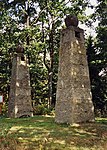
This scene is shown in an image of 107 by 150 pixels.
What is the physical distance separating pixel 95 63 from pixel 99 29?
329 centimetres

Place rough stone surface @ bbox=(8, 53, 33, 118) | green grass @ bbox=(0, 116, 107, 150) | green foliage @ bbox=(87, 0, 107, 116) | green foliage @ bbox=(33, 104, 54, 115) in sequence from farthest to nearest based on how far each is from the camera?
green foliage @ bbox=(87, 0, 107, 116) < green foliage @ bbox=(33, 104, 54, 115) < rough stone surface @ bbox=(8, 53, 33, 118) < green grass @ bbox=(0, 116, 107, 150)

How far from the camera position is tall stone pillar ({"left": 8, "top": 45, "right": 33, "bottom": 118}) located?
19016mm

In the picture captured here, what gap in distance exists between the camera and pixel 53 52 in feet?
90.1

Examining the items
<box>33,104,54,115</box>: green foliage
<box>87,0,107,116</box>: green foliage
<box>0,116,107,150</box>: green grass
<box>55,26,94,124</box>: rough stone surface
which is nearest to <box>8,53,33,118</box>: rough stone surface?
<box>33,104,54,115</box>: green foliage

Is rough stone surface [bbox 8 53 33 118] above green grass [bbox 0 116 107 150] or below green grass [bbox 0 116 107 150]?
above


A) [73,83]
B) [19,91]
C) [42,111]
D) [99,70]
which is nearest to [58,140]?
[73,83]

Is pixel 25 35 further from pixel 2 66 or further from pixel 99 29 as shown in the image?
pixel 99 29

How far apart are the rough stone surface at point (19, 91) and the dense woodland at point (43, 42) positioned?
334 cm

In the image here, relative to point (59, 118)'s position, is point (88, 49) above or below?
above

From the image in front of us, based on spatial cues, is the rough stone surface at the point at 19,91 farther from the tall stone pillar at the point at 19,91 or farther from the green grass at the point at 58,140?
the green grass at the point at 58,140

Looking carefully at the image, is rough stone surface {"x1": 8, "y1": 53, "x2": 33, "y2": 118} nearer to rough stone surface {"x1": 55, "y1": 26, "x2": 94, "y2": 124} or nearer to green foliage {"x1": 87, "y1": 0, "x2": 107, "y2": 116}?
rough stone surface {"x1": 55, "y1": 26, "x2": 94, "y2": 124}

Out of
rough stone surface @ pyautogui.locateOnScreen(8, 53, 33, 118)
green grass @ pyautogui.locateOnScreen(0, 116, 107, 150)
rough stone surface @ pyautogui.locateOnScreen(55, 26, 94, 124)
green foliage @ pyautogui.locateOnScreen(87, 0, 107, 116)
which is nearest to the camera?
green grass @ pyautogui.locateOnScreen(0, 116, 107, 150)

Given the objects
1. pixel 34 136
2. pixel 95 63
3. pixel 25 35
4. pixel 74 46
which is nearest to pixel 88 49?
pixel 95 63

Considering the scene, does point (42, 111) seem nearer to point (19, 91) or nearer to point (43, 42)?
point (19, 91)
